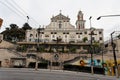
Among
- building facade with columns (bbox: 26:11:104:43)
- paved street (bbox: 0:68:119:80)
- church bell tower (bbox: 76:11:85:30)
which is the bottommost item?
paved street (bbox: 0:68:119:80)

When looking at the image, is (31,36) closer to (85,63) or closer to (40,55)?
(40,55)

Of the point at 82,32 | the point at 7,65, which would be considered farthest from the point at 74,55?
the point at 82,32

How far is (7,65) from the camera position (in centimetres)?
5572

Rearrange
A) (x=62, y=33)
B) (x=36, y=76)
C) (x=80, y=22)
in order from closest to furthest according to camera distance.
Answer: (x=36, y=76) → (x=62, y=33) → (x=80, y=22)

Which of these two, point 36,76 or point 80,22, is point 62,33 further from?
point 36,76

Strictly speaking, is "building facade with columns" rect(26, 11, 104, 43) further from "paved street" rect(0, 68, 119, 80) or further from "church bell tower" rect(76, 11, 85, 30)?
"paved street" rect(0, 68, 119, 80)

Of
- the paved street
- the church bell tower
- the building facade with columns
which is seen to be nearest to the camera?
the paved street

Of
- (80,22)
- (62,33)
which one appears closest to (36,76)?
(62,33)

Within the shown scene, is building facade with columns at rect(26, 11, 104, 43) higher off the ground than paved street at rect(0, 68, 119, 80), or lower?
higher

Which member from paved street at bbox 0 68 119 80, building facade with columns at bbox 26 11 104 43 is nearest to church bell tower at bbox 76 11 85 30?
building facade with columns at bbox 26 11 104 43

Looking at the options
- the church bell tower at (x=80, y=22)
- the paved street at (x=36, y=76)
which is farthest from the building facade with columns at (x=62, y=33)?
the paved street at (x=36, y=76)

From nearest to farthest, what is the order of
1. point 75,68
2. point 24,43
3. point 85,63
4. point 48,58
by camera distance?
1. point 75,68
2. point 85,63
3. point 48,58
4. point 24,43

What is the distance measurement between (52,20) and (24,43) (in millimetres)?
24237

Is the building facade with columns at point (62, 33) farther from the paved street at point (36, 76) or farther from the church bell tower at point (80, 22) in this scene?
the paved street at point (36, 76)
